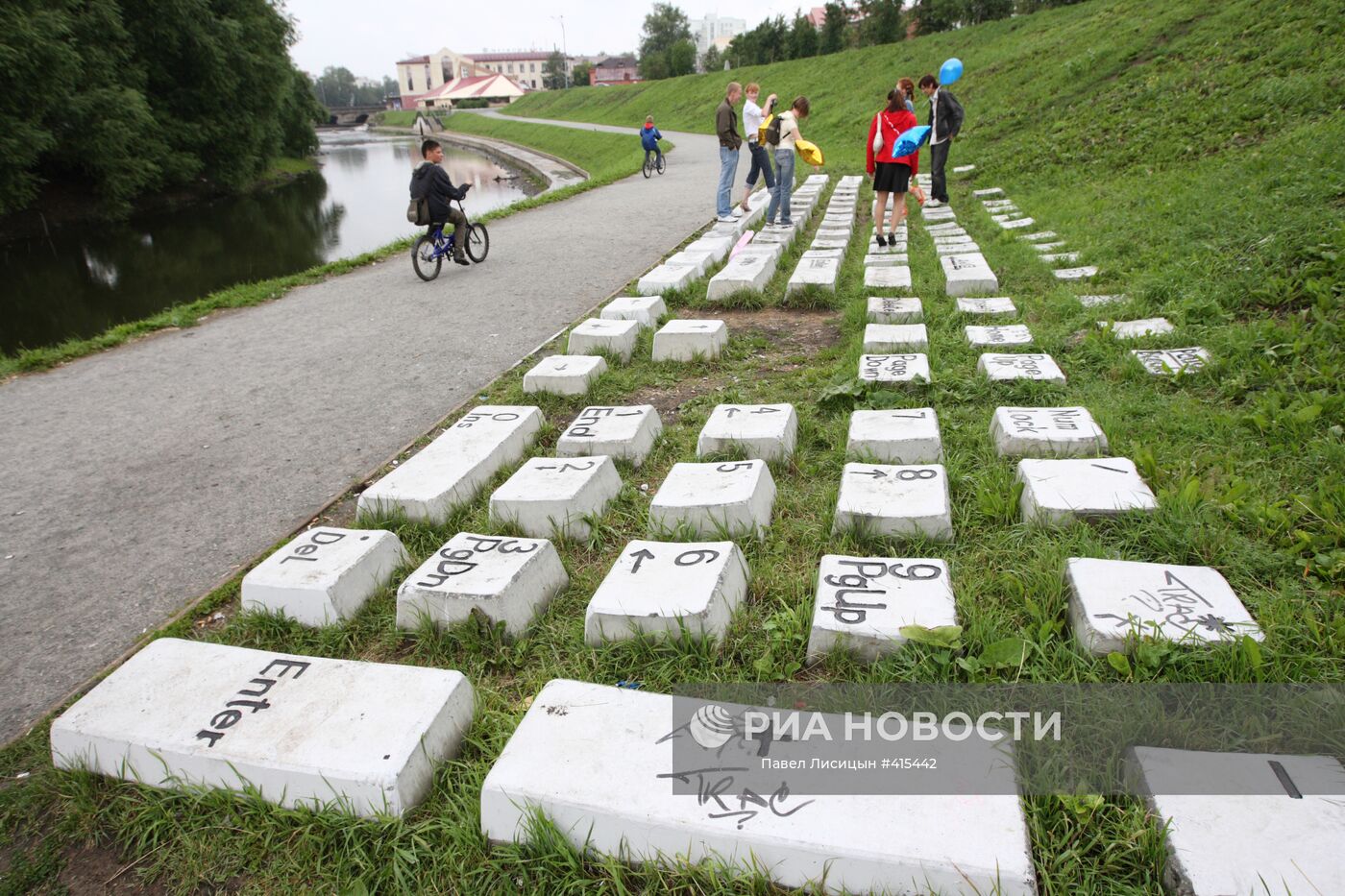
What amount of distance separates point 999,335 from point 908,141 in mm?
3133

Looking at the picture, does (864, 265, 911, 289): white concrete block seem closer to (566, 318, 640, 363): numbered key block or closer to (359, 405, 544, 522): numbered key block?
(566, 318, 640, 363): numbered key block

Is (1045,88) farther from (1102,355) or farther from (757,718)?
(757,718)

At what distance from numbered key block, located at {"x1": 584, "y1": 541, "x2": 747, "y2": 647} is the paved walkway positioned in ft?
5.87

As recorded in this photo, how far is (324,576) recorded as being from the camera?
2.84 metres

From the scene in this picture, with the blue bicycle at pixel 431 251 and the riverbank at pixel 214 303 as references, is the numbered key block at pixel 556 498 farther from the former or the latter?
the blue bicycle at pixel 431 251

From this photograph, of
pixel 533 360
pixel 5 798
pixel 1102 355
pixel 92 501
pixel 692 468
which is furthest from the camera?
pixel 533 360

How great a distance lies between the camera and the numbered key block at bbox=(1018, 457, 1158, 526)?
286 cm

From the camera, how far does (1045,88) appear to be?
14.4m

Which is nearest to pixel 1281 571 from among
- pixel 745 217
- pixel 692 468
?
pixel 692 468

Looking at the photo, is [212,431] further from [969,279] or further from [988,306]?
[969,279]

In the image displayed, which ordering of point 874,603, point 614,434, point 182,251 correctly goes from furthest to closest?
point 182,251 → point 614,434 → point 874,603

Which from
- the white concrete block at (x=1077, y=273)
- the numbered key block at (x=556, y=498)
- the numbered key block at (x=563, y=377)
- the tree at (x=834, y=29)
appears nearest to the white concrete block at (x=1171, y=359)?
the white concrete block at (x=1077, y=273)

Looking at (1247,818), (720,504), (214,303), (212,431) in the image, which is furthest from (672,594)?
(214,303)

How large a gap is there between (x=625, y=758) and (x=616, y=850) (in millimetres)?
216
